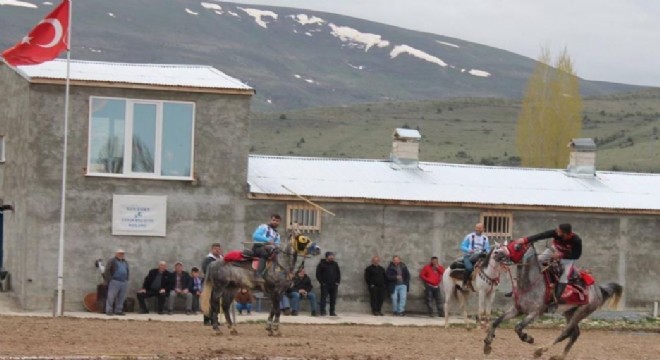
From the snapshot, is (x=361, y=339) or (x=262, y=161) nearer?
(x=361, y=339)

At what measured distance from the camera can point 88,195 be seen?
3381cm

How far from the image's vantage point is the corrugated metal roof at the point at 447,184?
120ft

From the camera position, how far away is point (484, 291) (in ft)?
98.8

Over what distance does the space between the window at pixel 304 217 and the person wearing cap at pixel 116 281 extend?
461 cm

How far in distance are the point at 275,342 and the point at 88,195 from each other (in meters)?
10.7

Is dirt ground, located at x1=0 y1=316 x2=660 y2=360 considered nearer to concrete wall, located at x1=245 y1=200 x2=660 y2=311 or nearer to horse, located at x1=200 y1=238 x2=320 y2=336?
horse, located at x1=200 y1=238 x2=320 y2=336

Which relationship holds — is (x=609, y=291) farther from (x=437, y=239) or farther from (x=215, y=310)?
(x=437, y=239)

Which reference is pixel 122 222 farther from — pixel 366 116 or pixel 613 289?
pixel 366 116

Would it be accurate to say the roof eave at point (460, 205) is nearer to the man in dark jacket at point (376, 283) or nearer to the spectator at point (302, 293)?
the man in dark jacket at point (376, 283)

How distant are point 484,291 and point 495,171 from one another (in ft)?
36.1

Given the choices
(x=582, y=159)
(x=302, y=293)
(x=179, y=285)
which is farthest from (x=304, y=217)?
(x=582, y=159)

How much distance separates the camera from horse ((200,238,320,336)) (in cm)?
2614

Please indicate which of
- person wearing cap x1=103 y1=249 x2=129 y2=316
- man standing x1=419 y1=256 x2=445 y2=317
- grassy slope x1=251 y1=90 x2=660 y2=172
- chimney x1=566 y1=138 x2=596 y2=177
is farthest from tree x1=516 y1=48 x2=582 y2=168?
person wearing cap x1=103 y1=249 x2=129 y2=316

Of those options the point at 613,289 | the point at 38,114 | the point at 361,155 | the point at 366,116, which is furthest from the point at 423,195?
the point at 366,116
